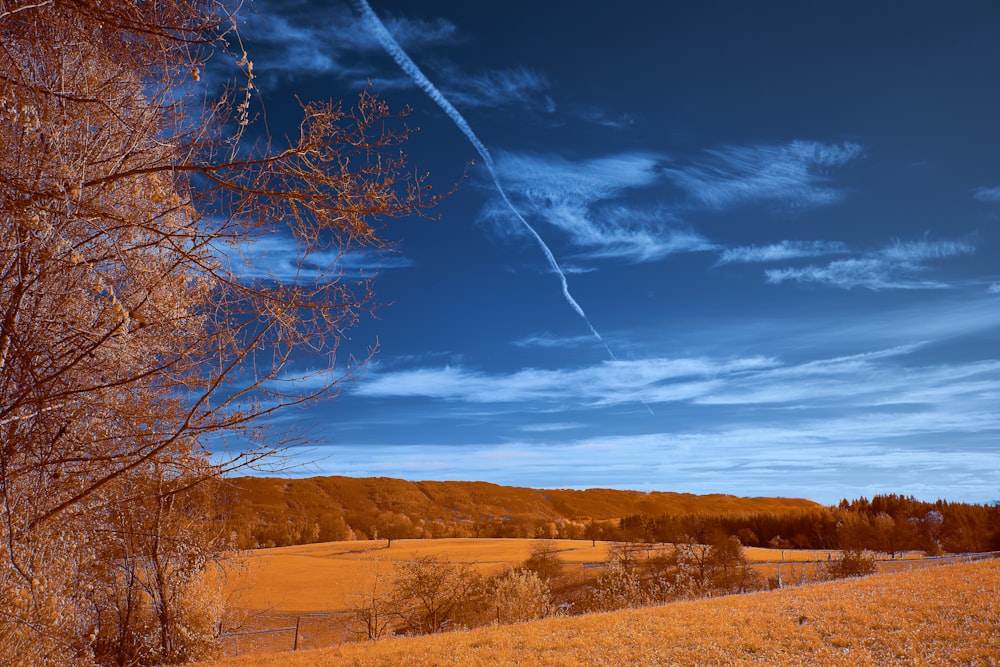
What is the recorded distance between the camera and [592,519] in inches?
2505

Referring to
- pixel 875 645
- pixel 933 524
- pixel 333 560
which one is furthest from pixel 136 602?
pixel 933 524

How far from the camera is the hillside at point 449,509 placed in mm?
58031

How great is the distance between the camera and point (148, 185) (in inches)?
160

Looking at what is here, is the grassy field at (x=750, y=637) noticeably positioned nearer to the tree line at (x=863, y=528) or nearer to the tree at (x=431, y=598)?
the tree at (x=431, y=598)

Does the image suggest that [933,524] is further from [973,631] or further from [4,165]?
[4,165]

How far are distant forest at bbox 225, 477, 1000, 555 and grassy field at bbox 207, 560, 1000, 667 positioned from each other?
1930 cm

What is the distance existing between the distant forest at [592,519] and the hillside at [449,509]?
0.44 feet

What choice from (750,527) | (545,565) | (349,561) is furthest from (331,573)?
(750,527)

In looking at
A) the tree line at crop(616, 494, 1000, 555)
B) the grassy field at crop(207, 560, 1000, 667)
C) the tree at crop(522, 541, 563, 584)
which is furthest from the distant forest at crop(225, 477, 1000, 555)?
the grassy field at crop(207, 560, 1000, 667)

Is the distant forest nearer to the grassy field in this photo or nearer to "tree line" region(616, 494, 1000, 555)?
"tree line" region(616, 494, 1000, 555)

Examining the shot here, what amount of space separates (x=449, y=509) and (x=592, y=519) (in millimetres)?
21133

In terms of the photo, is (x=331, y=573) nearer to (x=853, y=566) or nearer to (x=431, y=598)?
(x=431, y=598)

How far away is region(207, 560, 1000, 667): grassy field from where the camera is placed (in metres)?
10.8

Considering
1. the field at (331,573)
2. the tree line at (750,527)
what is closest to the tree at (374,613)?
the field at (331,573)
